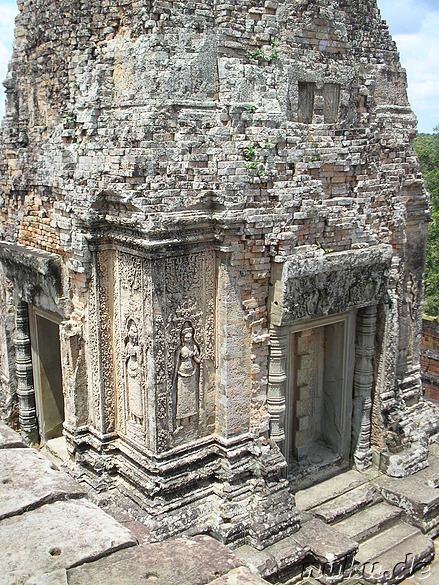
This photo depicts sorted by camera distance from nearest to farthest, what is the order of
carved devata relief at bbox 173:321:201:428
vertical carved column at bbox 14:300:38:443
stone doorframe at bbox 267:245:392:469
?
carved devata relief at bbox 173:321:201:428
stone doorframe at bbox 267:245:392:469
vertical carved column at bbox 14:300:38:443

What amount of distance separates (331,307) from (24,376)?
5.37m

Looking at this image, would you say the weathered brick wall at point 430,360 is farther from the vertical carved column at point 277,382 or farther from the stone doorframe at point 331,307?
the vertical carved column at point 277,382

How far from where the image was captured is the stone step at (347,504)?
8773 millimetres

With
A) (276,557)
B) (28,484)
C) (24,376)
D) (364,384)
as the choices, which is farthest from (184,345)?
(28,484)

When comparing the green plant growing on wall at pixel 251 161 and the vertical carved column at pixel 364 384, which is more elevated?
the green plant growing on wall at pixel 251 161

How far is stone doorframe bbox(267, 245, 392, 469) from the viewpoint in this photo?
823cm

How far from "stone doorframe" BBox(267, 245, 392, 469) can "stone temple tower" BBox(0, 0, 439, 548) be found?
3cm

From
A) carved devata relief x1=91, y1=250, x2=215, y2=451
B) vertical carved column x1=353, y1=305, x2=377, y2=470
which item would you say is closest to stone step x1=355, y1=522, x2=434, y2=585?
vertical carved column x1=353, y1=305, x2=377, y2=470

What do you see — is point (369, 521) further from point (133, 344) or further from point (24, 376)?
point (24, 376)

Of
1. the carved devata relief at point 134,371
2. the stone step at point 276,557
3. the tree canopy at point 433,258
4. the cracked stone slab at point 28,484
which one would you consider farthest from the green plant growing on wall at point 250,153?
the tree canopy at point 433,258

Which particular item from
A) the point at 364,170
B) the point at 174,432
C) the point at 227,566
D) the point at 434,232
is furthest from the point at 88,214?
the point at 434,232

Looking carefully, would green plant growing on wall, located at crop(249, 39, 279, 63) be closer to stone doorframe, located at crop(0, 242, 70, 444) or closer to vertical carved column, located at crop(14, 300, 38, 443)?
stone doorframe, located at crop(0, 242, 70, 444)

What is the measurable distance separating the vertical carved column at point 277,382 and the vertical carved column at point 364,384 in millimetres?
1594

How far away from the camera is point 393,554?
334 inches
